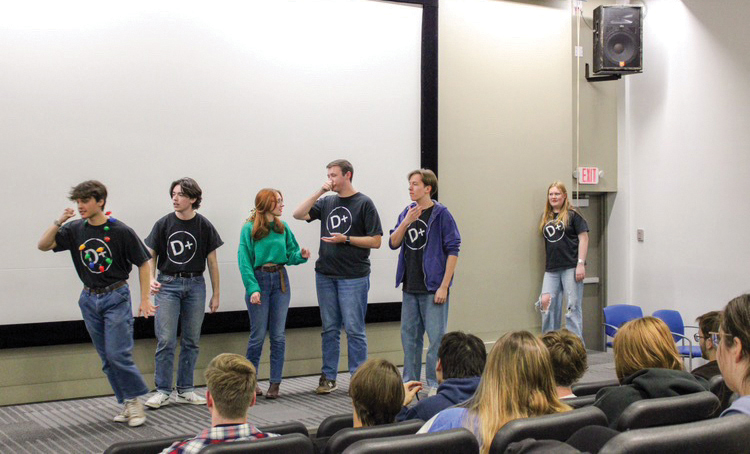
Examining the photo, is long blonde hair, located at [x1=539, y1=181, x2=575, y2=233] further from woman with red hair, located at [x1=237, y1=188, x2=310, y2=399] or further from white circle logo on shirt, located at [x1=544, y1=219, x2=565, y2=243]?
woman with red hair, located at [x1=237, y1=188, x2=310, y2=399]

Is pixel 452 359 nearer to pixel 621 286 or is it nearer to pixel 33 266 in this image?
pixel 33 266

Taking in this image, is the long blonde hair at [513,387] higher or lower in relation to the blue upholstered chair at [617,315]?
Result: higher

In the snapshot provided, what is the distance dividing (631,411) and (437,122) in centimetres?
450

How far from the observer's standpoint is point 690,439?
154 centimetres

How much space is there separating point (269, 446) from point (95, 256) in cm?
274

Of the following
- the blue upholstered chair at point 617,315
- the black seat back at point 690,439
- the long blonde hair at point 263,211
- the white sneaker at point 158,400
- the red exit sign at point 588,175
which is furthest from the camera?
the red exit sign at point 588,175

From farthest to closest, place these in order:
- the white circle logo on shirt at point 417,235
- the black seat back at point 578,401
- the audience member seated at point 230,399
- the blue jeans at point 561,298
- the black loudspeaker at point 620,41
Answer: the black loudspeaker at point 620,41
the blue jeans at point 561,298
the white circle logo on shirt at point 417,235
the black seat back at point 578,401
the audience member seated at point 230,399

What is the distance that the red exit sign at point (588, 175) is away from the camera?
741 cm

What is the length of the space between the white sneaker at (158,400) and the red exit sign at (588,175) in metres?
4.38

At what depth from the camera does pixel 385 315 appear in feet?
20.7

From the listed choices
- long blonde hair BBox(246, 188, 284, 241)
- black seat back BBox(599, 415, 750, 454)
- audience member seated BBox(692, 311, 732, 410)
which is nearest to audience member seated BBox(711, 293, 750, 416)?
black seat back BBox(599, 415, 750, 454)

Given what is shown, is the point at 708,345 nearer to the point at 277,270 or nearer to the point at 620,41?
the point at 277,270

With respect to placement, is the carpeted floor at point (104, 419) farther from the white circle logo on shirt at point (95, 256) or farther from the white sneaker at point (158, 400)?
the white circle logo on shirt at point (95, 256)

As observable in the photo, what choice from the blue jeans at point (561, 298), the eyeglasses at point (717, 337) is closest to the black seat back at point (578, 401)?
the eyeglasses at point (717, 337)
